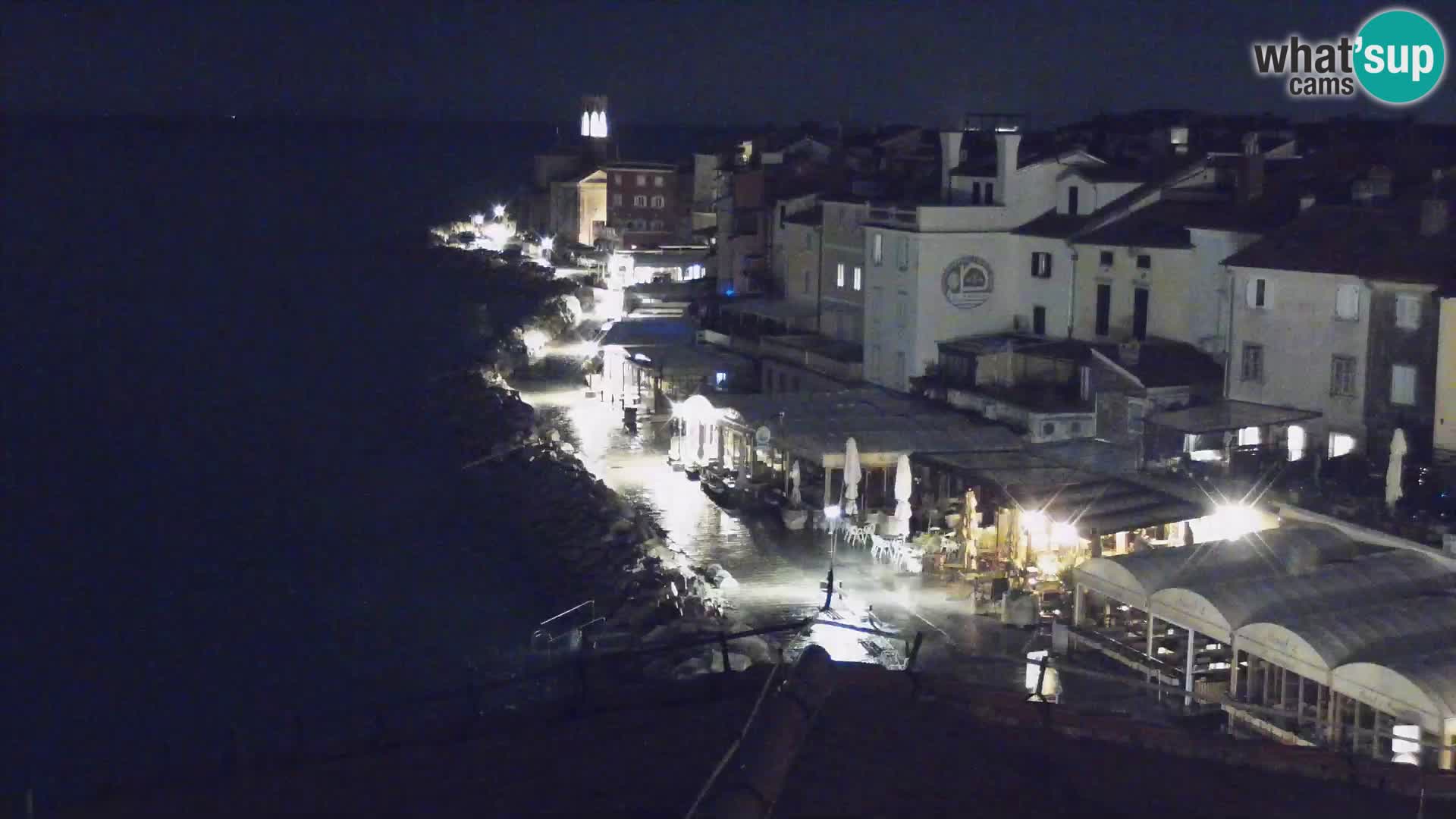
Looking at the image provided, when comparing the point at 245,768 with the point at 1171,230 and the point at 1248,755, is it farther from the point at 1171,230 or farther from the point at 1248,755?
the point at 1171,230

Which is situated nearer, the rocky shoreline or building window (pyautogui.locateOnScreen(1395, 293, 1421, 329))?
the rocky shoreline

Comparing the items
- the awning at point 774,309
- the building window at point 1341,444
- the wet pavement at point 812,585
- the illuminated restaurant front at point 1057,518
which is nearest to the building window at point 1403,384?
the building window at point 1341,444

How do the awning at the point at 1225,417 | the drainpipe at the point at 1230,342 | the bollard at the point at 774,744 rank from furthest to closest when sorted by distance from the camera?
the drainpipe at the point at 1230,342, the awning at the point at 1225,417, the bollard at the point at 774,744

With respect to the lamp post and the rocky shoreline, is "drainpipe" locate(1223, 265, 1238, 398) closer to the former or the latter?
the lamp post

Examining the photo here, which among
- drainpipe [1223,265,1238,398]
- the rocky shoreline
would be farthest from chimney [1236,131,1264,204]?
the rocky shoreline

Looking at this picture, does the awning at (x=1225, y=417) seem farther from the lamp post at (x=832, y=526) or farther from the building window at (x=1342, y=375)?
the lamp post at (x=832, y=526)

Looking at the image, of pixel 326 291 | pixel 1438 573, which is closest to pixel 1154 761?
pixel 1438 573
